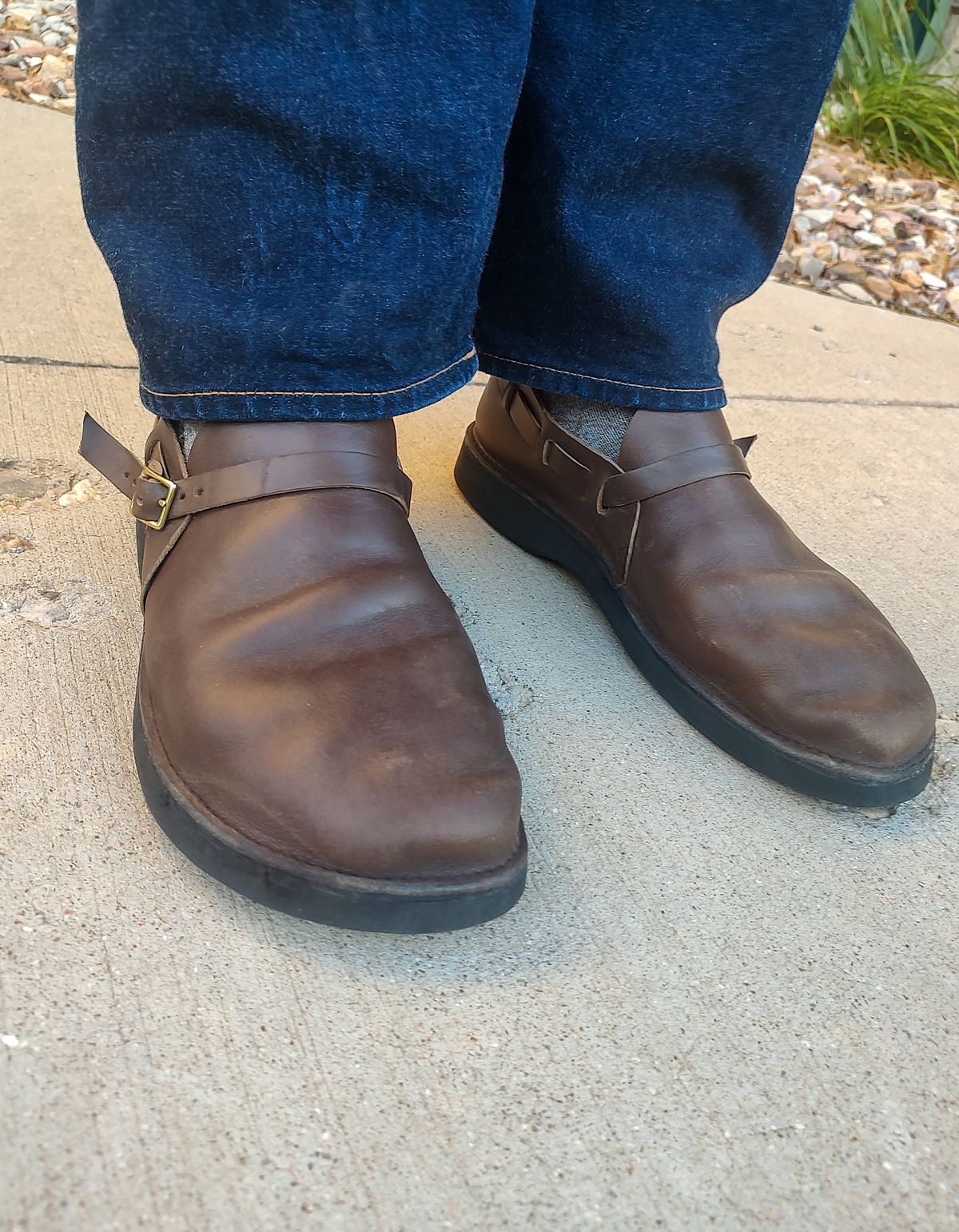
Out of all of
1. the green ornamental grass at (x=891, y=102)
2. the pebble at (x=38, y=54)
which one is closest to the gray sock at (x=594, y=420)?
the pebble at (x=38, y=54)

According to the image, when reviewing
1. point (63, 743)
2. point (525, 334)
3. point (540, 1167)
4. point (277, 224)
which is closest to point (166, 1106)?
point (540, 1167)

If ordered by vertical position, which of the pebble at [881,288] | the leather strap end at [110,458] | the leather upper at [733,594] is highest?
the leather strap end at [110,458]

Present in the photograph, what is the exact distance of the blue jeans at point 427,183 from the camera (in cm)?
63

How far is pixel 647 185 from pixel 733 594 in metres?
0.38

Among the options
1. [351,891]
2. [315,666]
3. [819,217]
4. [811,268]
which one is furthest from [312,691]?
[819,217]

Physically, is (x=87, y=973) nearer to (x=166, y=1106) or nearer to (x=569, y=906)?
(x=166, y=1106)

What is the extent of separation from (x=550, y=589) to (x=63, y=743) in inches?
21.2

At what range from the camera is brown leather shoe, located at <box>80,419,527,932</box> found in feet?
2.04

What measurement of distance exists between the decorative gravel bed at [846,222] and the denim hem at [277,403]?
6.54 ft

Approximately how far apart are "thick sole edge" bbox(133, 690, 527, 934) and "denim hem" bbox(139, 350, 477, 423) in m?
0.29

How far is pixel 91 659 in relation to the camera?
0.84 meters

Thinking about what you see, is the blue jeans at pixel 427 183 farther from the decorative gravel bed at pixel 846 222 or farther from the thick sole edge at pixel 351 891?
the decorative gravel bed at pixel 846 222

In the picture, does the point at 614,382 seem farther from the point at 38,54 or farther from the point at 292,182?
the point at 38,54

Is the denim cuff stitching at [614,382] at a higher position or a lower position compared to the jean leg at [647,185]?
lower
